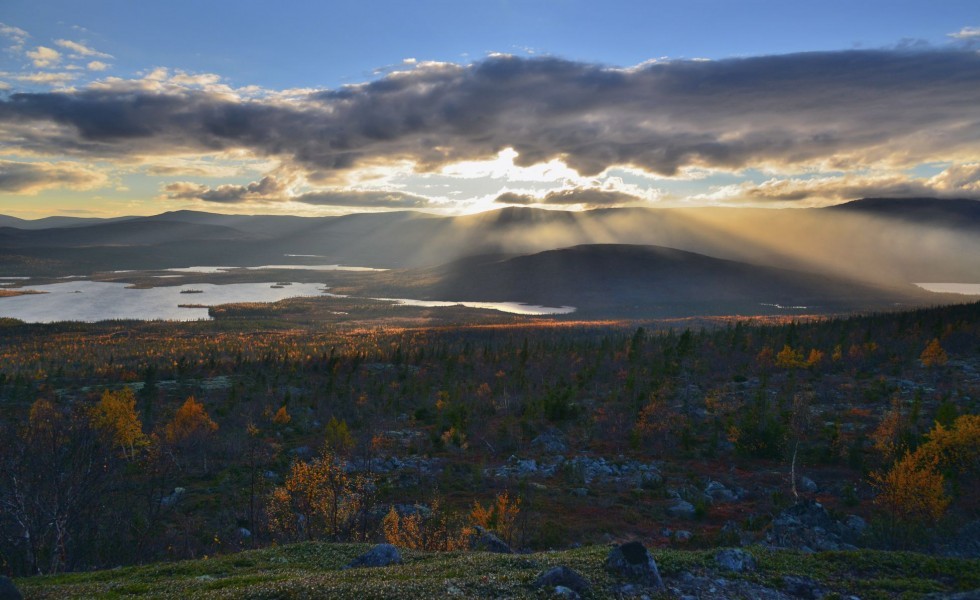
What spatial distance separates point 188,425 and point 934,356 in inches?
3981

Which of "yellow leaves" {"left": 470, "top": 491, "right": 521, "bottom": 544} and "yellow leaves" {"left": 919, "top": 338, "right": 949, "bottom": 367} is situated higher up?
"yellow leaves" {"left": 919, "top": 338, "right": 949, "bottom": 367}

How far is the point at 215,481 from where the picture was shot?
57.9 m

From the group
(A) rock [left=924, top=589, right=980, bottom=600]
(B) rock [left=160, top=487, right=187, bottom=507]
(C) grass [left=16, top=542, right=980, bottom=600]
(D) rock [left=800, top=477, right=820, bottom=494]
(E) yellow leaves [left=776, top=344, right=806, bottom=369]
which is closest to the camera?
(A) rock [left=924, top=589, right=980, bottom=600]

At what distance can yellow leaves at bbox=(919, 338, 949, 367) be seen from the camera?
244ft

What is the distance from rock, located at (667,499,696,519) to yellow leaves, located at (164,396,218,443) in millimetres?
57643

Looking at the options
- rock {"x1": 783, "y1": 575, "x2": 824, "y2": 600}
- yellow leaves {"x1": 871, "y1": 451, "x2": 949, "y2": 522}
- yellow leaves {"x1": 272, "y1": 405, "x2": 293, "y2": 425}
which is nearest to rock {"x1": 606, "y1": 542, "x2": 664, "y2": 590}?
rock {"x1": 783, "y1": 575, "x2": 824, "y2": 600}

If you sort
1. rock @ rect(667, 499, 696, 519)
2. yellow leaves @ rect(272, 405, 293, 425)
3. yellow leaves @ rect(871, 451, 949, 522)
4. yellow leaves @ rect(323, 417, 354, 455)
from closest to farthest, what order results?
yellow leaves @ rect(871, 451, 949, 522) < rock @ rect(667, 499, 696, 519) < yellow leaves @ rect(323, 417, 354, 455) < yellow leaves @ rect(272, 405, 293, 425)

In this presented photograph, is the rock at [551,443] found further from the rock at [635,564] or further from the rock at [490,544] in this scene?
the rock at [635,564]

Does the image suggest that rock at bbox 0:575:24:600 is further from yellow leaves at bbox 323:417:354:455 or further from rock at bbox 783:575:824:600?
yellow leaves at bbox 323:417:354:455

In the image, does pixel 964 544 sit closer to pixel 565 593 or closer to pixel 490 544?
pixel 490 544

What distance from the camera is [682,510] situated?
144 ft

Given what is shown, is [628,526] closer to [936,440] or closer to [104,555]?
[936,440]

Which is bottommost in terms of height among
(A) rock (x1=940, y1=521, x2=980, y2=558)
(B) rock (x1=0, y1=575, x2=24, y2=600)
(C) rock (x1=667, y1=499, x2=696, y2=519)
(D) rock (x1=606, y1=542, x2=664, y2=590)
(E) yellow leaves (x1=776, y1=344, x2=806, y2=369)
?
(C) rock (x1=667, y1=499, x2=696, y2=519)

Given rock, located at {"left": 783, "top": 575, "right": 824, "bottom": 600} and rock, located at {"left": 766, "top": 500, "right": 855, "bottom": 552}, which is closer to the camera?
rock, located at {"left": 783, "top": 575, "right": 824, "bottom": 600}
